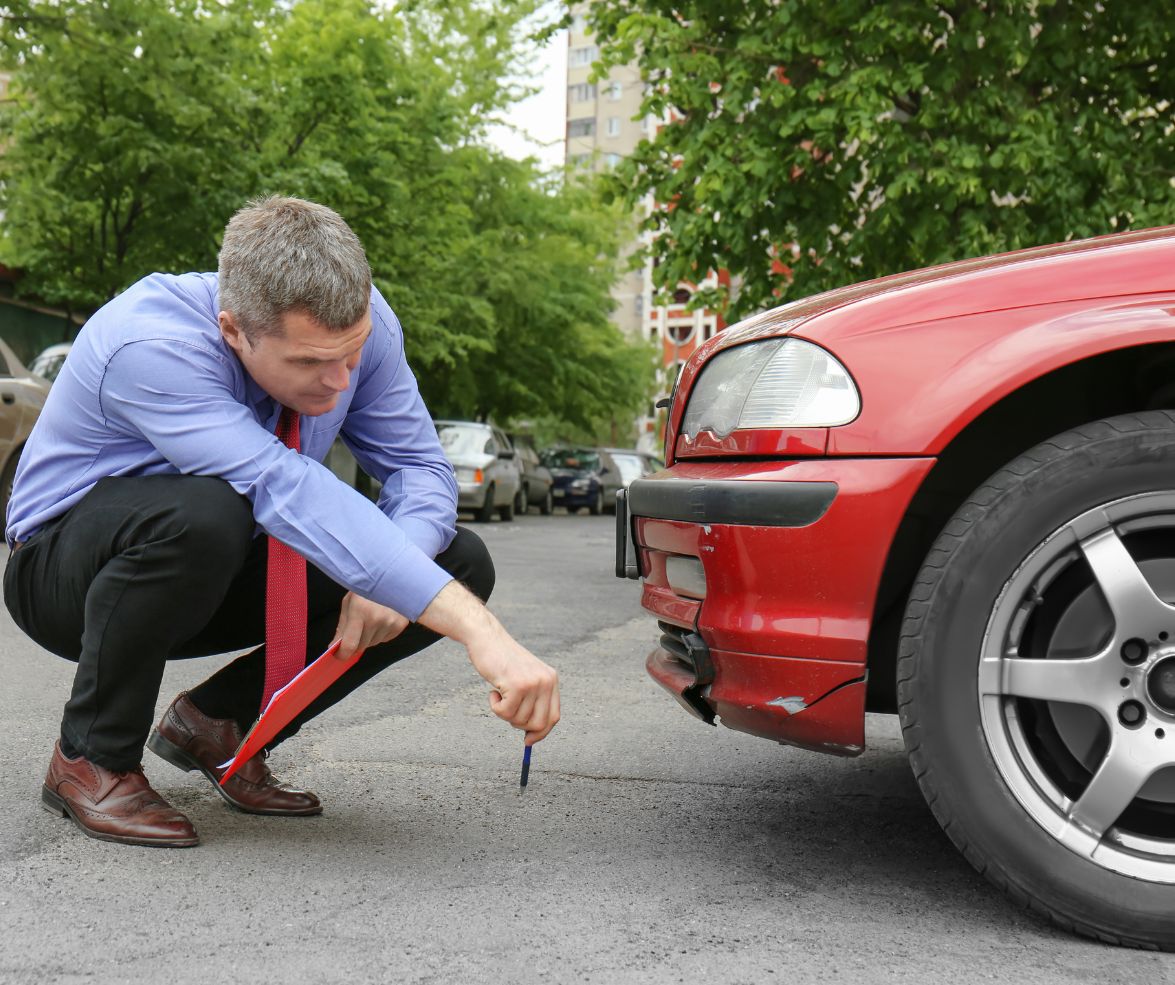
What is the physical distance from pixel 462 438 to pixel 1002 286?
19.9m

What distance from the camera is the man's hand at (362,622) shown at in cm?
266

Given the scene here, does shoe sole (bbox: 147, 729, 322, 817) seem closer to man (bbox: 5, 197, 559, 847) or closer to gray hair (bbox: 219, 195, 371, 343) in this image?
man (bbox: 5, 197, 559, 847)

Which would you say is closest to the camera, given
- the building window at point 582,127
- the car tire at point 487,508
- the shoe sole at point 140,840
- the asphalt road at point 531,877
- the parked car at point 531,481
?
the asphalt road at point 531,877

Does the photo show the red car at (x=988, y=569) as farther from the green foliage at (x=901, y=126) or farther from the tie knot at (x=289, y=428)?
the green foliage at (x=901, y=126)

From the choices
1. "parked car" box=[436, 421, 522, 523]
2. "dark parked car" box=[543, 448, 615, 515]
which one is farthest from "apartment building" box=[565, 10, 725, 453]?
"parked car" box=[436, 421, 522, 523]

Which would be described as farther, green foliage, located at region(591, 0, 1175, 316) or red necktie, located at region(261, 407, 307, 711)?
green foliage, located at region(591, 0, 1175, 316)

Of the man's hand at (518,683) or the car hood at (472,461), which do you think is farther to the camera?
the car hood at (472,461)

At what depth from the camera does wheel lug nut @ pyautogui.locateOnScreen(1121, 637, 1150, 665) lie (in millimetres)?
2359

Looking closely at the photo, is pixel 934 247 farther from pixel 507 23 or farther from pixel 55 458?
pixel 507 23

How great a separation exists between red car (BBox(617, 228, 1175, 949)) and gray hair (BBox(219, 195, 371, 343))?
29.6 inches

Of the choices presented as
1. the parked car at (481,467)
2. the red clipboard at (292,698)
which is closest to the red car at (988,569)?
the red clipboard at (292,698)

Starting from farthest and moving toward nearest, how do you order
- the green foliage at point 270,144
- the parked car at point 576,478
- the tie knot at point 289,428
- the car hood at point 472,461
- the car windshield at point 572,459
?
the car windshield at point 572,459 → the parked car at point 576,478 → the car hood at point 472,461 → the green foliage at point 270,144 → the tie knot at point 289,428

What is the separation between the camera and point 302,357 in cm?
260

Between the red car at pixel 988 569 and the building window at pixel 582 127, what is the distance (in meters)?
89.9
